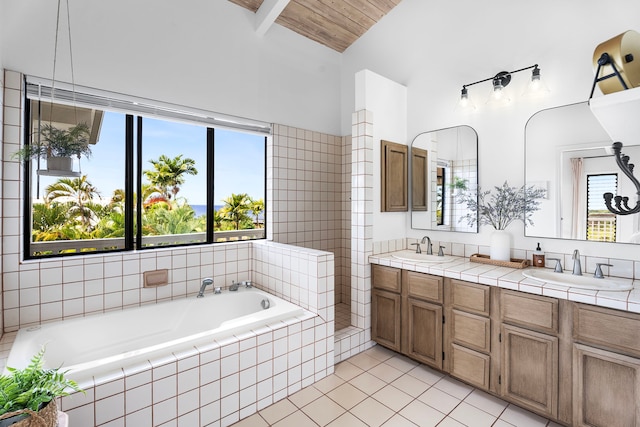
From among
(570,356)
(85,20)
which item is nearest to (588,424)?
(570,356)

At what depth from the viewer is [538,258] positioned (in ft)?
7.59

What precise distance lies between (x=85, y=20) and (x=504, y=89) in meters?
3.24

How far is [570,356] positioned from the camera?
5.67 feet

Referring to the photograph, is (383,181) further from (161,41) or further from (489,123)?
(161,41)

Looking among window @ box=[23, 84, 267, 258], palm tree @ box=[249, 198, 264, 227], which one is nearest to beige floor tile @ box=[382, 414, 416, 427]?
window @ box=[23, 84, 267, 258]

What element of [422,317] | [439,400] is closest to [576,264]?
[422,317]

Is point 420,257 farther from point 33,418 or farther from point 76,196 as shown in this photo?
point 76,196

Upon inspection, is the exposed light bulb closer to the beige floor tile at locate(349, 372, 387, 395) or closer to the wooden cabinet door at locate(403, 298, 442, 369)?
the wooden cabinet door at locate(403, 298, 442, 369)

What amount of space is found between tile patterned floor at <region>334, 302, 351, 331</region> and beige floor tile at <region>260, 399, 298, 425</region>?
1039 mm

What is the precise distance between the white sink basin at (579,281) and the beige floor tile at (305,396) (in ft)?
5.44

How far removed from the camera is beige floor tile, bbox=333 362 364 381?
2383 millimetres

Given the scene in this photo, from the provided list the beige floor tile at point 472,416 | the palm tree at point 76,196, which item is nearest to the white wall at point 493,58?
the beige floor tile at point 472,416

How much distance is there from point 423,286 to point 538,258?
879mm

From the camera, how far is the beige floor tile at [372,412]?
1.88 m
